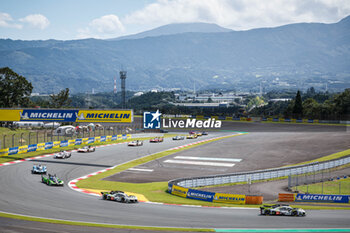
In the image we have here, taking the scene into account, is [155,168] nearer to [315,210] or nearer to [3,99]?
[315,210]

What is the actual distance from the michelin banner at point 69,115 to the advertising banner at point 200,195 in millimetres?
18345

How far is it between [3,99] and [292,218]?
298 feet

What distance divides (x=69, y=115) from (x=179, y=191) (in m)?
24.9

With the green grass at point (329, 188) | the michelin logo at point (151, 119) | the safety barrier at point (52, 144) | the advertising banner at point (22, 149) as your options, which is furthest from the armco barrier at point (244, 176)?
the advertising banner at point (22, 149)

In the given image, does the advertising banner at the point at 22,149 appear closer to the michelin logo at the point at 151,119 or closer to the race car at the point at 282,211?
the michelin logo at the point at 151,119

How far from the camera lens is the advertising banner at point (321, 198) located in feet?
91.6

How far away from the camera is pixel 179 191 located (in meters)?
31.4

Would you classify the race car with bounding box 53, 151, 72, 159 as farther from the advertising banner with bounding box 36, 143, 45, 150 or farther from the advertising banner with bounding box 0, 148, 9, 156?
the advertising banner with bounding box 0, 148, 9, 156

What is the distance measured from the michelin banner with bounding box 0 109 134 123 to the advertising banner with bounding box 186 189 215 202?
18.3 metres

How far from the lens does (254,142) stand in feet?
207

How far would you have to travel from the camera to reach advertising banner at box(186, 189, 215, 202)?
95.7 ft

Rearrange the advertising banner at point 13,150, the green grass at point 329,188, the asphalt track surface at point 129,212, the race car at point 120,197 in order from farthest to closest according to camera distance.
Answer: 1. the advertising banner at point 13,150
2. the green grass at point 329,188
3. the race car at point 120,197
4. the asphalt track surface at point 129,212

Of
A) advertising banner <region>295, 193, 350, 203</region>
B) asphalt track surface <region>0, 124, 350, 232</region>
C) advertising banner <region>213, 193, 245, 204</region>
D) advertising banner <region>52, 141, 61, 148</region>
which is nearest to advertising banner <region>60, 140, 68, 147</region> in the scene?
advertising banner <region>52, 141, 61, 148</region>

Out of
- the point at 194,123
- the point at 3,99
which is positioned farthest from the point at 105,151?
the point at 3,99
